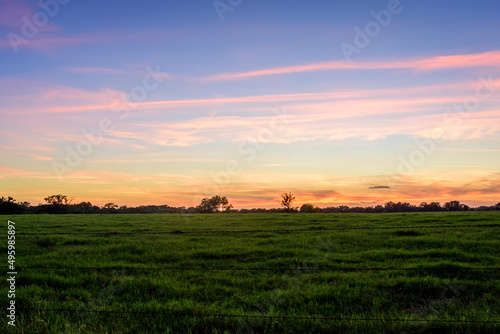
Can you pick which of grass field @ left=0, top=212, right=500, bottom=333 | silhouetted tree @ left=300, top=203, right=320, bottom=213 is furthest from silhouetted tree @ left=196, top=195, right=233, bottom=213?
grass field @ left=0, top=212, right=500, bottom=333

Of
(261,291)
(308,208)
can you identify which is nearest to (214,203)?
(308,208)

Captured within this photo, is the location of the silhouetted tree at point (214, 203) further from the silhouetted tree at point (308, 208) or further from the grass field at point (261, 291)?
the grass field at point (261, 291)

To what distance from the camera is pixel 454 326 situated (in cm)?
674

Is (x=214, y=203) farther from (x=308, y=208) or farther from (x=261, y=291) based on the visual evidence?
(x=261, y=291)

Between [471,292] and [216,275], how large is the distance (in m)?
6.56

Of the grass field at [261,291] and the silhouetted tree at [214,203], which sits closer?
the grass field at [261,291]

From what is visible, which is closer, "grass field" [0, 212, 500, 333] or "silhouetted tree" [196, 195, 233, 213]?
"grass field" [0, 212, 500, 333]

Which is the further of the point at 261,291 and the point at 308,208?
the point at 308,208

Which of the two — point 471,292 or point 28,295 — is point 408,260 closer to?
point 471,292

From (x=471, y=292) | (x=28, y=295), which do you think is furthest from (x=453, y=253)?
(x=28, y=295)

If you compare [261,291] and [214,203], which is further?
[214,203]

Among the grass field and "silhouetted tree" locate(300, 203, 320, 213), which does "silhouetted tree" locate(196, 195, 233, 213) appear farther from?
the grass field

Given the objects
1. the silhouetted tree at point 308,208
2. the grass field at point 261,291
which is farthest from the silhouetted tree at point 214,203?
the grass field at point 261,291

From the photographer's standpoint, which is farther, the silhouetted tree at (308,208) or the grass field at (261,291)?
the silhouetted tree at (308,208)
